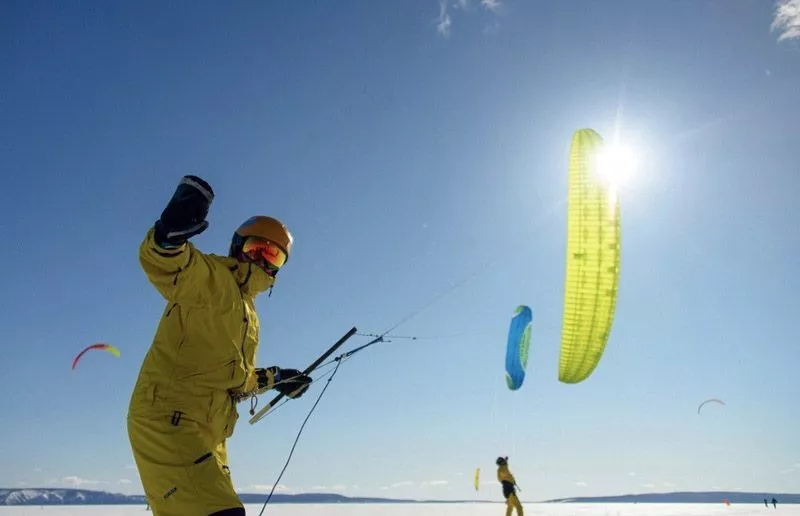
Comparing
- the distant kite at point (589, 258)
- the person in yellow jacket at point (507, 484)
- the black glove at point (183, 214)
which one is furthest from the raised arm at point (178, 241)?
the person in yellow jacket at point (507, 484)

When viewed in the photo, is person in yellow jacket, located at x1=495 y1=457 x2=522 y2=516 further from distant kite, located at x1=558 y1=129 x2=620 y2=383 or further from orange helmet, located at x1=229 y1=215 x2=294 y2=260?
orange helmet, located at x1=229 y1=215 x2=294 y2=260

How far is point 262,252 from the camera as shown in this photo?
350 centimetres

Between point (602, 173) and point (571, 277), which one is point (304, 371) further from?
point (602, 173)

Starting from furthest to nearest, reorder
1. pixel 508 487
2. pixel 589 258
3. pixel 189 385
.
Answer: pixel 508 487
pixel 589 258
pixel 189 385

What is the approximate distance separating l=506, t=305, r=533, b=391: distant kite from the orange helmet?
9.33m

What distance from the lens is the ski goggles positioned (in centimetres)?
349

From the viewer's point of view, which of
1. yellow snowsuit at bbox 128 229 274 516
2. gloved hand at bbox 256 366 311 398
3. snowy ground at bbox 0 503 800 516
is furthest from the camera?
snowy ground at bbox 0 503 800 516

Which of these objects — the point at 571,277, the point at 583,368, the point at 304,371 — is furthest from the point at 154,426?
the point at 583,368

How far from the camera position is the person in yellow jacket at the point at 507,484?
1412 centimetres

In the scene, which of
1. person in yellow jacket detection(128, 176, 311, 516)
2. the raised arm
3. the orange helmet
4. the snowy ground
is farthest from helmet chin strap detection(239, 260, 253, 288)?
the snowy ground

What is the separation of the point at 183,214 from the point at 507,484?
1463 centimetres

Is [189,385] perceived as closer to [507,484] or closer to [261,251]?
[261,251]

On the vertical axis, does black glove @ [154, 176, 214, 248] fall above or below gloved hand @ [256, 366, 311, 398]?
above

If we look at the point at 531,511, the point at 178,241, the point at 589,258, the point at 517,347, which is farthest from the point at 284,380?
the point at 531,511
